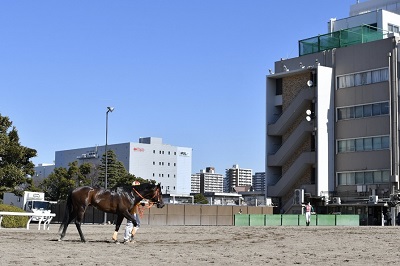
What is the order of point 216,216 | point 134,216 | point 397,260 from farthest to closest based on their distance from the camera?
1. point 216,216
2. point 134,216
3. point 397,260

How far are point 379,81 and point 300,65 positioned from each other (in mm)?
10998

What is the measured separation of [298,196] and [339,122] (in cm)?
988

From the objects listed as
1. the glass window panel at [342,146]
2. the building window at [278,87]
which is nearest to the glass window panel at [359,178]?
the glass window panel at [342,146]

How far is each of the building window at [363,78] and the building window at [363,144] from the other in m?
6.32

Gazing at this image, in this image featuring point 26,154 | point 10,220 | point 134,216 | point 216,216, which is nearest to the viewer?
point 134,216

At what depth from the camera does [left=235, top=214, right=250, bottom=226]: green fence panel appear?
58.5 metres

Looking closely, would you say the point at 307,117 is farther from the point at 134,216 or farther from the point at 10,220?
the point at 134,216

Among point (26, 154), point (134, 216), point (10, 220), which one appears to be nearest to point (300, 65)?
point (26, 154)

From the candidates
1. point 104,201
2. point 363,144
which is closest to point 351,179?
point 363,144

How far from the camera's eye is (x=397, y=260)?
17625mm

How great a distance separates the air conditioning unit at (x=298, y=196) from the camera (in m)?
77.7

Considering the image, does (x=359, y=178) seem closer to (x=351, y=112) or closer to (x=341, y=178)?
(x=341, y=178)

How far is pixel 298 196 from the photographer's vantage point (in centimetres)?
7825

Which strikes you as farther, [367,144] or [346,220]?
[367,144]
